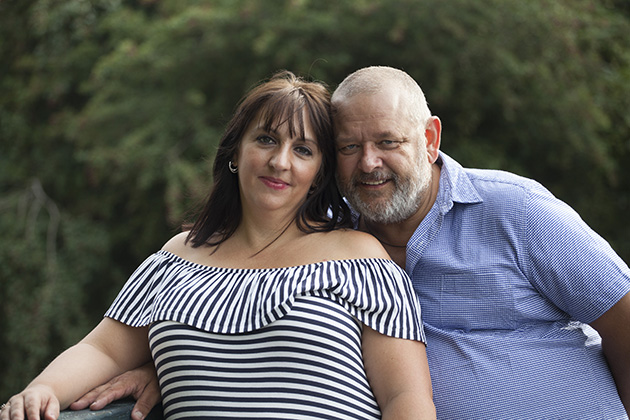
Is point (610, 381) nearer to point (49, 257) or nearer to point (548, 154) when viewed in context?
point (548, 154)

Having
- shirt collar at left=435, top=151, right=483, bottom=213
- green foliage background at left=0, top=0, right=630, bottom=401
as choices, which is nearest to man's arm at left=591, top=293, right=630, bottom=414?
shirt collar at left=435, top=151, right=483, bottom=213


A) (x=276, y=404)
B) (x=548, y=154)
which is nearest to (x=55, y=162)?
(x=548, y=154)

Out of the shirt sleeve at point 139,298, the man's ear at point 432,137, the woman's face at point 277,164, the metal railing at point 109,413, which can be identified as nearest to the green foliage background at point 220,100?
the shirt sleeve at point 139,298

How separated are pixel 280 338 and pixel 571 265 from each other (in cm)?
89

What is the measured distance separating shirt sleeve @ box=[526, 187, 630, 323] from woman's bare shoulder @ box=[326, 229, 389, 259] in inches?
18.3

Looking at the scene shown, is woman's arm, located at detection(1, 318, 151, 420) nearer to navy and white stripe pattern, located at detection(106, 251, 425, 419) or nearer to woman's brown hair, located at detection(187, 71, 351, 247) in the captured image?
navy and white stripe pattern, located at detection(106, 251, 425, 419)

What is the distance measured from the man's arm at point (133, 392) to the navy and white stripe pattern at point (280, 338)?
0.23 feet

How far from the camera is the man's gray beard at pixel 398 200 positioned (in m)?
2.23

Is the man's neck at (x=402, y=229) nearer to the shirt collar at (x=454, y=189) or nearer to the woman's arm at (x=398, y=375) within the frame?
the shirt collar at (x=454, y=189)

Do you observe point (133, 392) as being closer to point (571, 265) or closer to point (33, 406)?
point (33, 406)

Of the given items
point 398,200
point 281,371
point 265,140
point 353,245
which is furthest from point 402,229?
point 281,371

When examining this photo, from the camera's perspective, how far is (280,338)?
1.94m

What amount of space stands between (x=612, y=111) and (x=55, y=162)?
4.23 metres

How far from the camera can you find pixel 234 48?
4680 mm
